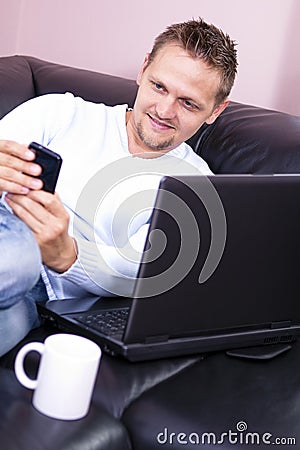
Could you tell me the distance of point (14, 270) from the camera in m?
1.38

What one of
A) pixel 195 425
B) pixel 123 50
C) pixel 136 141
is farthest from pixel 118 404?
pixel 123 50

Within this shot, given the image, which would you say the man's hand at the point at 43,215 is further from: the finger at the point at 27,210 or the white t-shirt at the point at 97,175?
the white t-shirt at the point at 97,175

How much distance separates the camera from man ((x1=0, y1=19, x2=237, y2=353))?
1719 millimetres

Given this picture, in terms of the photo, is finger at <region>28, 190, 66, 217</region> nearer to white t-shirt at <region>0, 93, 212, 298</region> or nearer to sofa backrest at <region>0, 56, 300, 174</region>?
white t-shirt at <region>0, 93, 212, 298</region>

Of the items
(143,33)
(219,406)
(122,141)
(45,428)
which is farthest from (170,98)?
(143,33)

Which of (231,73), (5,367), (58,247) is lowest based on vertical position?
(5,367)

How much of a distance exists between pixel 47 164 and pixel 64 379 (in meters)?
0.36

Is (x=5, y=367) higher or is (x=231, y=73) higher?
(x=231, y=73)

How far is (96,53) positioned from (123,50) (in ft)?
0.35

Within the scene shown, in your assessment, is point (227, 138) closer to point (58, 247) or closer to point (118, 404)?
point (58, 247)

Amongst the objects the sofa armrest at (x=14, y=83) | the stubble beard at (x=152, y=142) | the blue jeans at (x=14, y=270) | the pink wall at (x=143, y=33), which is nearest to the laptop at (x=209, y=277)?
the blue jeans at (x=14, y=270)

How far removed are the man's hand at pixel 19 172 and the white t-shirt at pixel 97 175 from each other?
0.84 feet

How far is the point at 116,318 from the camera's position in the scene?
1.61m

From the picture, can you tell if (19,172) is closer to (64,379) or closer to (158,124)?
(64,379)
